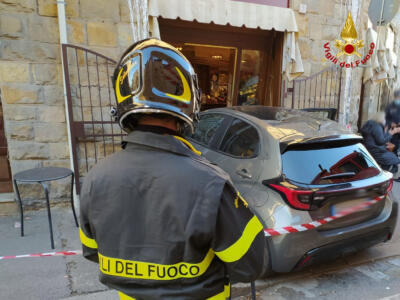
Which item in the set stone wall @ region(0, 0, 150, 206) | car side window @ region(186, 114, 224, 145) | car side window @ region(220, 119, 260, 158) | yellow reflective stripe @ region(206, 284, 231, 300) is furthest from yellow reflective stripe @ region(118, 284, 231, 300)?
stone wall @ region(0, 0, 150, 206)

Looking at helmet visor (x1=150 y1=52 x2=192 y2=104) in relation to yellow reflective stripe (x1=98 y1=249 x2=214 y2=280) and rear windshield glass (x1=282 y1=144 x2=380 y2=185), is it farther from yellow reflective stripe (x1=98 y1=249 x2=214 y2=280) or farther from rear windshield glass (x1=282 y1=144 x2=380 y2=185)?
rear windshield glass (x1=282 y1=144 x2=380 y2=185)

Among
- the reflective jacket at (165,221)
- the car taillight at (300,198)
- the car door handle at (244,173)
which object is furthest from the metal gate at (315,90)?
the reflective jacket at (165,221)

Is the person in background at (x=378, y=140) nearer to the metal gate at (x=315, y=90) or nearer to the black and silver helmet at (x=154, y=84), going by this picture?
the metal gate at (x=315, y=90)

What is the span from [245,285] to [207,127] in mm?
2016

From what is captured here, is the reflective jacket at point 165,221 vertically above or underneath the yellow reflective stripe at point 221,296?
above

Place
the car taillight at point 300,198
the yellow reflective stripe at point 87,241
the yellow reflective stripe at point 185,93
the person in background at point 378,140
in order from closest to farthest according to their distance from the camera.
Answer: the yellow reflective stripe at point 185,93, the yellow reflective stripe at point 87,241, the car taillight at point 300,198, the person in background at point 378,140

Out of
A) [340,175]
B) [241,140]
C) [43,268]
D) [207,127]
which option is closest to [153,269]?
[340,175]

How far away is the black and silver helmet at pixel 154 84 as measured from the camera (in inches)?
45.1

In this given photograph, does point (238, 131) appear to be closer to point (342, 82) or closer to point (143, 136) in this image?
point (143, 136)

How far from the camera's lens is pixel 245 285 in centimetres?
286

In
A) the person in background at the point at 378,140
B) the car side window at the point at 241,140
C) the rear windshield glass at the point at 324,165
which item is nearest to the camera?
the rear windshield glass at the point at 324,165

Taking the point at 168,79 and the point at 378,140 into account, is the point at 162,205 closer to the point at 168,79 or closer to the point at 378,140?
the point at 168,79

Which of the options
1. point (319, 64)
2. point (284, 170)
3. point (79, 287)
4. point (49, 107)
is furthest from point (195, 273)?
point (319, 64)

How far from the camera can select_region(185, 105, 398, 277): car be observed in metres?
2.61
